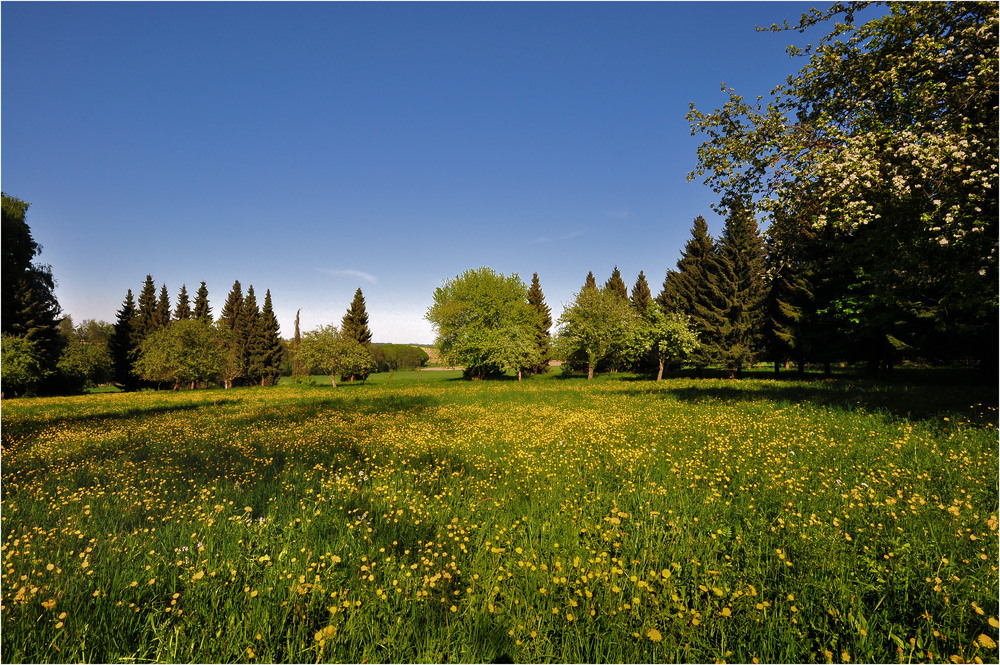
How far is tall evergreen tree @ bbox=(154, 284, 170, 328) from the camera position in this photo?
7075cm

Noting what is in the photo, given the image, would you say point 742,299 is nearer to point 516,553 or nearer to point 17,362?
point 516,553

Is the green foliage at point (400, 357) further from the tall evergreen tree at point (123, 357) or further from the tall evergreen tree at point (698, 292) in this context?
the tall evergreen tree at point (698, 292)

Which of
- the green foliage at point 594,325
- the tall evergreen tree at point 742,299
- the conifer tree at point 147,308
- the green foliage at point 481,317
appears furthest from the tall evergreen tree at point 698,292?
the conifer tree at point 147,308

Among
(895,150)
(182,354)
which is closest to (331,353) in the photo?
(182,354)

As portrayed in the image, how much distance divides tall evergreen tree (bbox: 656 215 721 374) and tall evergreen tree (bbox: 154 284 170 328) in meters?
85.5

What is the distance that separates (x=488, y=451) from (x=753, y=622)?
6.08 m

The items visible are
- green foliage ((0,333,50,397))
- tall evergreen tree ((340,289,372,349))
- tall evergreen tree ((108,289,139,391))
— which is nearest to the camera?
green foliage ((0,333,50,397))

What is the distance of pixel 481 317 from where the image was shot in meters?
49.0

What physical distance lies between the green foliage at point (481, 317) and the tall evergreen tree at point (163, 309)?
187ft

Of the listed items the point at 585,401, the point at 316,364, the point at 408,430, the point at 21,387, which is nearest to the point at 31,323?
the point at 21,387

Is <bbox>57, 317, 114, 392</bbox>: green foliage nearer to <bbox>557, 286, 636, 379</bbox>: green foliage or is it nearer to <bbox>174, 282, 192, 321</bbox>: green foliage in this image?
<bbox>174, 282, 192, 321</bbox>: green foliage

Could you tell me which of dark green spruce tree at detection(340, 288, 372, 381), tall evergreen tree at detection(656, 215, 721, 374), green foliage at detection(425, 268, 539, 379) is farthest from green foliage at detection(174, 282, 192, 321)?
tall evergreen tree at detection(656, 215, 721, 374)

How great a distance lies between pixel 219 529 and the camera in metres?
4.73

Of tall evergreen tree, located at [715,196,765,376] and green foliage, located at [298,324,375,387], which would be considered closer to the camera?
tall evergreen tree, located at [715,196,765,376]
